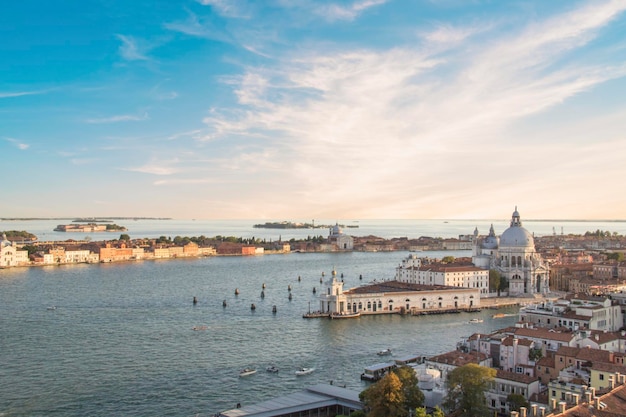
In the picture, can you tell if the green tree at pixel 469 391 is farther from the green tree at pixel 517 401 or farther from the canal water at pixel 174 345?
the canal water at pixel 174 345

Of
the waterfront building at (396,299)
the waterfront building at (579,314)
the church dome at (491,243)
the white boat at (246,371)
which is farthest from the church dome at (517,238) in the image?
the white boat at (246,371)

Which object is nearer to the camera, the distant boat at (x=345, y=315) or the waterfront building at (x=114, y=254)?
the distant boat at (x=345, y=315)

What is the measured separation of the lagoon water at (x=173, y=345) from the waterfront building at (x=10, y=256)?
59.0ft

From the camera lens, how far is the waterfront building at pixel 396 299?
27.8 m

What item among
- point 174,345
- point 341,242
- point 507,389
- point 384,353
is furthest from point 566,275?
point 341,242

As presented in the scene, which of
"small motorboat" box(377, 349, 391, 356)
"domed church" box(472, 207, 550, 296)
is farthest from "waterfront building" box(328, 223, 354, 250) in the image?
"small motorboat" box(377, 349, 391, 356)

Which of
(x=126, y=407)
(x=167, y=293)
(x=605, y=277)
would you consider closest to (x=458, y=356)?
(x=126, y=407)

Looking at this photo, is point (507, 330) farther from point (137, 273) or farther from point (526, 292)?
point (137, 273)

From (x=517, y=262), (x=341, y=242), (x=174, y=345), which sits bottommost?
(x=174, y=345)

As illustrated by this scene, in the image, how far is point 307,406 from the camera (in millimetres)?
13039

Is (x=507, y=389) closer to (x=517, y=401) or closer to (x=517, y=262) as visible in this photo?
(x=517, y=401)

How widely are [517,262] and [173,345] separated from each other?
24.7 meters

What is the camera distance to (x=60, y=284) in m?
38.0

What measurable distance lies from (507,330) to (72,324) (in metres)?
16.1
